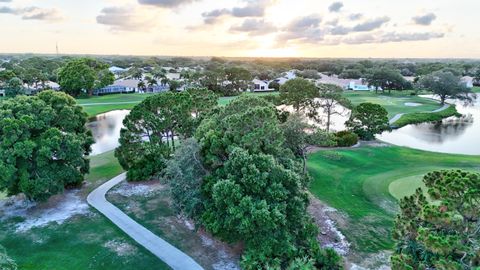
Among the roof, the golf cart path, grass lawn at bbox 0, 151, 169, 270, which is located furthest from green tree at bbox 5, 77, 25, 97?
the golf cart path

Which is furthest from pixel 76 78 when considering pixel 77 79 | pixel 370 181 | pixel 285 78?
pixel 370 181

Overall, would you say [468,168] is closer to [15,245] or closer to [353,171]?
[353,171]

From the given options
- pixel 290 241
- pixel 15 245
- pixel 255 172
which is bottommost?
pixel 15 245

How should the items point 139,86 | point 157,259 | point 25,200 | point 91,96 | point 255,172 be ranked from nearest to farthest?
point 255,172 → point 157,259 → point 25,200 → point 91,96 → point 139,86

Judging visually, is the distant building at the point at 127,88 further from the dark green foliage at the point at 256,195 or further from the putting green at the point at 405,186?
the dark green foliage at the point at 256,195

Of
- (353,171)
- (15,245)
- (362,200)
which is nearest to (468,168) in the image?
(353,171)

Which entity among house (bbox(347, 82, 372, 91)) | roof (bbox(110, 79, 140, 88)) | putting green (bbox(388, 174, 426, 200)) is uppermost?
roof (bbox(110, 79, 140, 88))

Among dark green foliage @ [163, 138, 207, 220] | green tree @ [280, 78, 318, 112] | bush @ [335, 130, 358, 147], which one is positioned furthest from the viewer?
green tree @ [280, 78, 318, 112]

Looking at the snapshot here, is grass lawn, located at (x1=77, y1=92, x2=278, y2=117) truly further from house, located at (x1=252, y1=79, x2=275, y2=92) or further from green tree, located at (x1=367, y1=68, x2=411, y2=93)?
green tree, located at (x1=367, y1=68, x2=411, y2=93)

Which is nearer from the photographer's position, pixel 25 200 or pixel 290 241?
pixel 290 241
